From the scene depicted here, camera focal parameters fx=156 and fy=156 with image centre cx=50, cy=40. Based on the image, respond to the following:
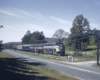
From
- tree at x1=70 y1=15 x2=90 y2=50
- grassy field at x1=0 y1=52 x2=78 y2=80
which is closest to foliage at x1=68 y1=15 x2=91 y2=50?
tree at x1=70 y1=15 x2=90 y2=50

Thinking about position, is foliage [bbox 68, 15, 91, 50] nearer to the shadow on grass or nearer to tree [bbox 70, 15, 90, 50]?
tree [bbox 70, 15, 90, 50]

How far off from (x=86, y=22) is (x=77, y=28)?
546cm

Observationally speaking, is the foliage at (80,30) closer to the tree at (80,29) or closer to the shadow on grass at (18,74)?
the tree at (80,29)

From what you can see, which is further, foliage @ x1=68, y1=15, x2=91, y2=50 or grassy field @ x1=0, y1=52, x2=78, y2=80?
foliage @ x1=68, y1=15, x2=91, y2=50

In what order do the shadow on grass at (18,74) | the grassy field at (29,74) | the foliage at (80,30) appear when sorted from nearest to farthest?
the shadow on grass at (18,74), the grassy field at (29,74), the foliage at (80,30)

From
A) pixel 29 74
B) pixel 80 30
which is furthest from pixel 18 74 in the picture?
pixel 80 30

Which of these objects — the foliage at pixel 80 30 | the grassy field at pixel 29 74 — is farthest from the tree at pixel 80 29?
the grassy field at pixel 29 74

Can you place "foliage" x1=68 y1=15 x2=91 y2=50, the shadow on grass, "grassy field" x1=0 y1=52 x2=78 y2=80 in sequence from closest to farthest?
the shadow on grass, "grassy field" x1=0 y1=52 x2=78 y2=80, "foliage" x1=68 y1=15 x2=91 y2=50

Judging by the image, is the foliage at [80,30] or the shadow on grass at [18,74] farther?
the foliage at [80,30]

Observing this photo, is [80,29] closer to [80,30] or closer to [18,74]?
[80,30]

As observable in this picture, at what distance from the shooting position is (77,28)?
75.5 m

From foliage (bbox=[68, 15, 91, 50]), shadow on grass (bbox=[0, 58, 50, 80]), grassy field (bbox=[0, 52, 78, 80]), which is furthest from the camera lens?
foliage (bbox=[68, 15, 91, 50])

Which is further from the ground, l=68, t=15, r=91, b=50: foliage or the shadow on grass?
l=68, t=15, r=91, b=50: foliage

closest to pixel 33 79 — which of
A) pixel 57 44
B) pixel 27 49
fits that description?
pixel 57 44
